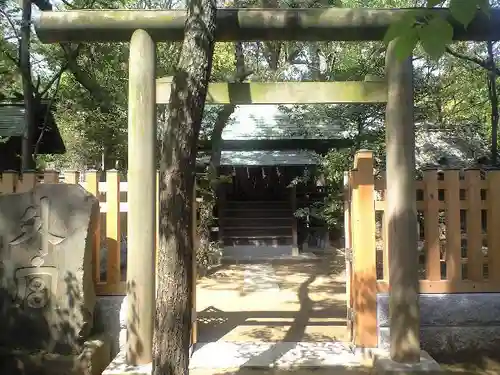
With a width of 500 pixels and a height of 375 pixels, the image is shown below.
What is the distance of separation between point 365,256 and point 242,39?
98.2 inches

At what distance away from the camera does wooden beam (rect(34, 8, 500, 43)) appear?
4.34 metres

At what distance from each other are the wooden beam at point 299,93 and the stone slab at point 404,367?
98.5 inches

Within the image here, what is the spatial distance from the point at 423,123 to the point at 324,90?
994cm

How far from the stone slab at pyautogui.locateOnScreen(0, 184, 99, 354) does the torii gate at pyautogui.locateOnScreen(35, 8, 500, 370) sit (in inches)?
22.1

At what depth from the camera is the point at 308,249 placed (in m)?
15.2

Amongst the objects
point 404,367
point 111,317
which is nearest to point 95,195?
point 111,317

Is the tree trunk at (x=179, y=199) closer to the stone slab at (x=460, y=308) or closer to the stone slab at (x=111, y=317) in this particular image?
the stone slab at (x=111, y=317)

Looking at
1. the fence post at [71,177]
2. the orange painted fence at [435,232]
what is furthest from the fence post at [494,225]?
the fence post at [71,177]

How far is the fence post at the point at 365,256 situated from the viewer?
4.81 meters

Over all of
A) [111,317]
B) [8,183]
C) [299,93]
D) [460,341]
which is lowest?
[460,341]

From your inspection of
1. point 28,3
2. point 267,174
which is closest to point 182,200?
point 28,3

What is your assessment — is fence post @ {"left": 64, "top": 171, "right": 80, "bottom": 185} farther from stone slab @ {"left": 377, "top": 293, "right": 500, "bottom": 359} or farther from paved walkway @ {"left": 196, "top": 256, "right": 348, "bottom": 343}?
stone slab @ {"left": 377, "top": 293, "right": 500, "bottom": 359}

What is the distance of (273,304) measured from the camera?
304 inches

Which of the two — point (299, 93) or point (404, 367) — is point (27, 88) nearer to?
point (299, 93)
